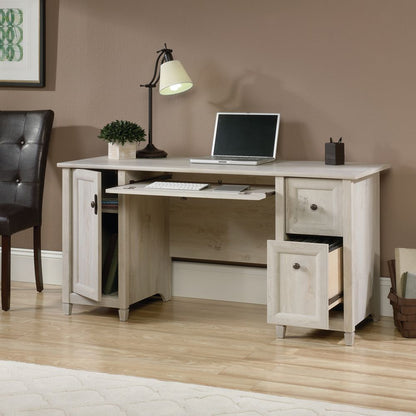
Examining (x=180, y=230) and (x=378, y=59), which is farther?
(x=180, y=230)

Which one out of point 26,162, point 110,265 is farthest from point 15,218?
point 110,265

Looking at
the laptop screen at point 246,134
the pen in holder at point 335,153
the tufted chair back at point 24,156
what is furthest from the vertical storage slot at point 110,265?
the pen in holder at point 335,153

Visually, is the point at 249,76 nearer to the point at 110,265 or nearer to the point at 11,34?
the point at 110,265

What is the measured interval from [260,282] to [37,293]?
1151 millimetres

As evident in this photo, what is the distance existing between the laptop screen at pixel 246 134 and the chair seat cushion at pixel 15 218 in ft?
3.10

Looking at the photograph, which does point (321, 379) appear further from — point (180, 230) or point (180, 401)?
point (180, 230)

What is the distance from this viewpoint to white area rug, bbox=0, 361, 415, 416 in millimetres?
2551

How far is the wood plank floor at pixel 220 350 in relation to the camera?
9.32ft

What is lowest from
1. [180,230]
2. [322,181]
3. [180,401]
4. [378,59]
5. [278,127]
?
[180,401]

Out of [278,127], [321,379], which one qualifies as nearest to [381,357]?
[321,379]

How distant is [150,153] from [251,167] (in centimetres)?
65

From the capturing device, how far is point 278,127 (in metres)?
3.74

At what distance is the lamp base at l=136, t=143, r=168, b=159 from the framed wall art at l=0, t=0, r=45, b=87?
78 centimetres

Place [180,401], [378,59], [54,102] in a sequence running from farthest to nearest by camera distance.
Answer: [54,102] < [378,59] < [180,401]
